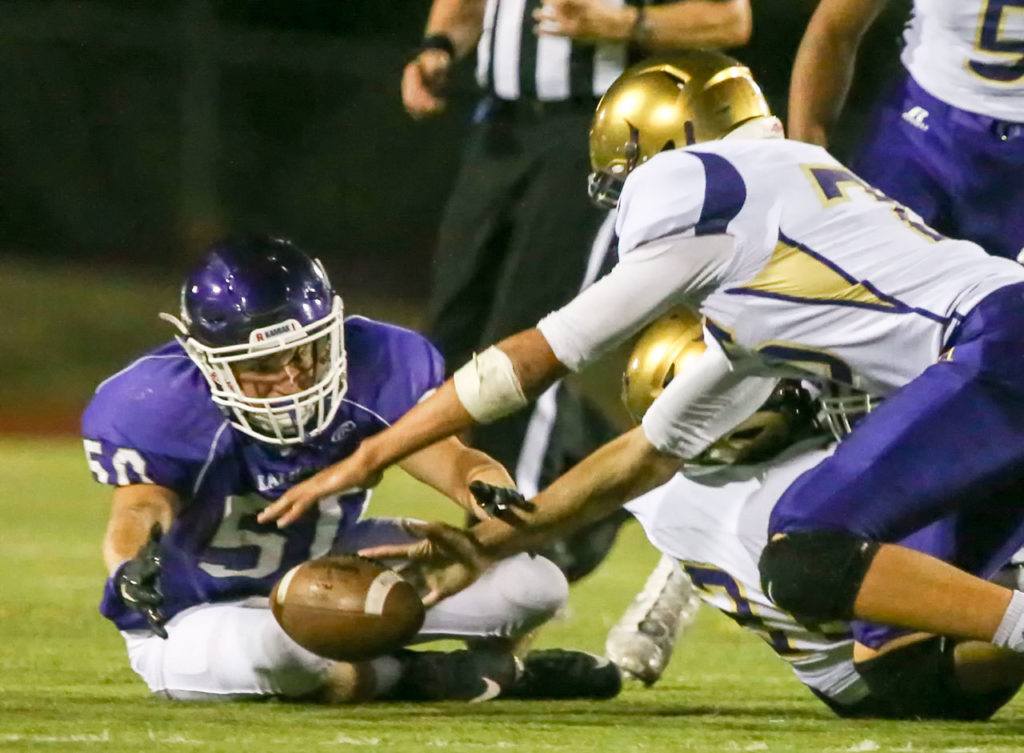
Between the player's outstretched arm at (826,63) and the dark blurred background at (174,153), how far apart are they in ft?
21.1

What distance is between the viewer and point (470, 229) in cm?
498

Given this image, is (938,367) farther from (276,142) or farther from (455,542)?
(276,142)

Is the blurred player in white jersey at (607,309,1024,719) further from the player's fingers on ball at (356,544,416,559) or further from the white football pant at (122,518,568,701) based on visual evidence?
the player's fingers on ball at (356,544,416,559)

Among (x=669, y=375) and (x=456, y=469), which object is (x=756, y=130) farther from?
(x=456, y=469)

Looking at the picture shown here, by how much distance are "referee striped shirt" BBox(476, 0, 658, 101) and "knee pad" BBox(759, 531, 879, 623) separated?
1973 millimetres

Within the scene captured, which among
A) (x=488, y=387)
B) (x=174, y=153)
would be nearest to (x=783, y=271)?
(x=488, y=387)

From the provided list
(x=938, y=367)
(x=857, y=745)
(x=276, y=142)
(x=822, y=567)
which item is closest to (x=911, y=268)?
(x=938, y=367)

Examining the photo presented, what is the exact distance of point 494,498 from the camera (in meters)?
3.39

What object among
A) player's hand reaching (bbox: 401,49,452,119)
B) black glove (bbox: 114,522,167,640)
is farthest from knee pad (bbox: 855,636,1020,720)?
player's hand reaching (bbox: 401,49,452,119)

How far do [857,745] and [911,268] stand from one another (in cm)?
75

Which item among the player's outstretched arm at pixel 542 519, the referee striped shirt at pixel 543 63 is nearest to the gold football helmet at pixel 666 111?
the player's outstretched arm at pixel 542 519

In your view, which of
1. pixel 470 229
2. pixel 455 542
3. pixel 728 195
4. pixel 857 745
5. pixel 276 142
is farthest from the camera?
pixel 276 142

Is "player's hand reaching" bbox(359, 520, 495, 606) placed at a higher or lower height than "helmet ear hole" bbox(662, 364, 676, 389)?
lower

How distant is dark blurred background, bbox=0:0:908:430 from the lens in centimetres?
1115
